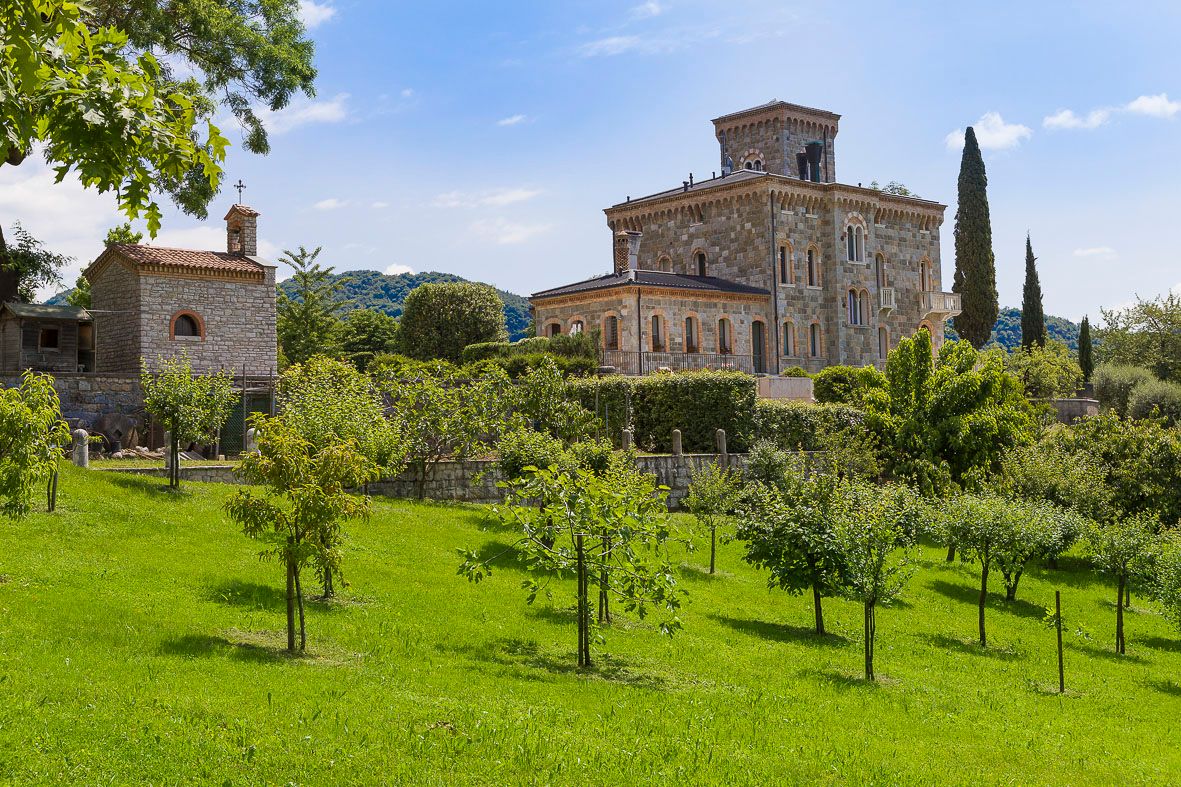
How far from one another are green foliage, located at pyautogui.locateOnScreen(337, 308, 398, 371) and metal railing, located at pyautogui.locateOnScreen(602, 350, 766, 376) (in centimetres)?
2962

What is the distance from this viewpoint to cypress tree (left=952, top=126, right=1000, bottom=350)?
63750mm

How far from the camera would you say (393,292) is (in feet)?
390

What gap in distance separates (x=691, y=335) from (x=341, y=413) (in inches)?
1112

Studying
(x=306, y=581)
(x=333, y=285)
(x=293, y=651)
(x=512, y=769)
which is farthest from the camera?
(x=333, y=285)

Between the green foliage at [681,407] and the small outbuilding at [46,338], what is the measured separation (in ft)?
59.3

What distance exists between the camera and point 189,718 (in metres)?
10.2

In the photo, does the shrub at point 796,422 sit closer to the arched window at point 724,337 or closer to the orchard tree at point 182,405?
the arched window at point 724,337

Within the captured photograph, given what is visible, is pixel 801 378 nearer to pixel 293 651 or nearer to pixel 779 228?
pixel 779 228

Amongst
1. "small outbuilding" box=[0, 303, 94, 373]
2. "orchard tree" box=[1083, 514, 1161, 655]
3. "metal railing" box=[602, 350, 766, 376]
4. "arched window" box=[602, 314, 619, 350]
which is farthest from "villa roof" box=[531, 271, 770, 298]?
"orchard tree" box=[1083, 514, 1161, 655]

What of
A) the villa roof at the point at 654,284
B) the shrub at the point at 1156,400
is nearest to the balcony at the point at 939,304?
the shrub at the point at 1156,400

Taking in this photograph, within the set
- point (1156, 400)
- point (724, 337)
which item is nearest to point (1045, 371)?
point (1156, 400)

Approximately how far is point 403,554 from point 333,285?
54820 millimetres

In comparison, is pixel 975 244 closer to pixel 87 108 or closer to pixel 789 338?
pixel 789 338

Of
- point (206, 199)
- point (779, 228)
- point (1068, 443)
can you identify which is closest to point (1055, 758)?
point (1068, 443)
